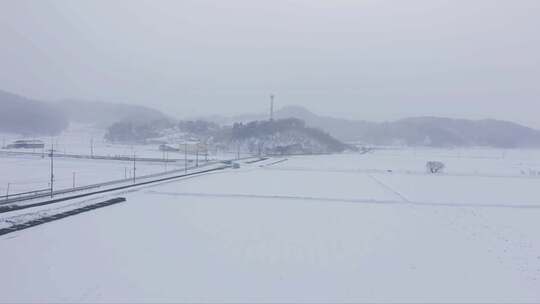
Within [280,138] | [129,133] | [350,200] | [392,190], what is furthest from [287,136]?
[350,200]

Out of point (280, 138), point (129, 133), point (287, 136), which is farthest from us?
point (129, 133)

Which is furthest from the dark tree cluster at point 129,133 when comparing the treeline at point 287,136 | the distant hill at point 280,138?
the treeline at point 287,136

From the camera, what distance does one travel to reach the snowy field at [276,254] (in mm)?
11820

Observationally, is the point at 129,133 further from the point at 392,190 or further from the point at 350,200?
the point at 350,200

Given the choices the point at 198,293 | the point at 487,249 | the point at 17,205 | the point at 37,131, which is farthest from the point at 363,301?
the point at 37,131

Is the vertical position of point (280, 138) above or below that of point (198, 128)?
below

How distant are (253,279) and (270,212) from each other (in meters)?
11.6

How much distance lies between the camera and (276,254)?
15.4m

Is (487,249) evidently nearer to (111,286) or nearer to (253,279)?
(253,279)

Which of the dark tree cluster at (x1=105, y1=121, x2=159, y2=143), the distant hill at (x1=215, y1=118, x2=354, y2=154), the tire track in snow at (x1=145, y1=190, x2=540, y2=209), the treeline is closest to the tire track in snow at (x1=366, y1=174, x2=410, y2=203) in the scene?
the tire track in snow at (x1=145, y1=190, x2=540, y2=209)

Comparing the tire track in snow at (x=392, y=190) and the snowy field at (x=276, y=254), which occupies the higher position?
the tire track in snow at (x=392, y=190)

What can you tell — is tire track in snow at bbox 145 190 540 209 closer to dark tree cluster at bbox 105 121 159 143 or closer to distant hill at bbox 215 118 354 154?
distant hill at bbox 215 118 354 154

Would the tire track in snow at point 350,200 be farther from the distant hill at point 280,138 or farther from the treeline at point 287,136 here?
the treeline at point 287,136

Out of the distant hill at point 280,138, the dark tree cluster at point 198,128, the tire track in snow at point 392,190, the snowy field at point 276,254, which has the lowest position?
the snowy field at point 276,254
